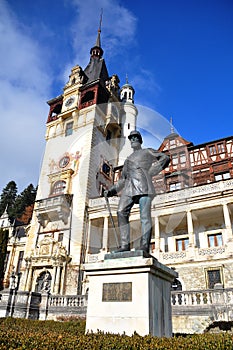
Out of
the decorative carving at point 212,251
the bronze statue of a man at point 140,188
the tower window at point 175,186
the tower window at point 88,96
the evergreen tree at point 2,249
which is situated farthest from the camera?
the tower window at point 88,96

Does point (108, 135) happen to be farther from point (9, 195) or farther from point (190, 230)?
point (9, 195)

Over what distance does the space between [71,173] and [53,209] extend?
13.8 ft

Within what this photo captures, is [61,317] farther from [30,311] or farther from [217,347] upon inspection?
[217,347]

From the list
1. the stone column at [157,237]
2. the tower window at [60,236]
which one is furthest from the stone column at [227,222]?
the tower window at [60,236]

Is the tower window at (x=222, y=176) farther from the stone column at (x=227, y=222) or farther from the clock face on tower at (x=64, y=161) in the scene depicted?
the clock face on tower at (x=64, y=161)

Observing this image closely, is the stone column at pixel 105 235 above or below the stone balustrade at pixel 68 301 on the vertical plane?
above

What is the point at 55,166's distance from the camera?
30344 mm

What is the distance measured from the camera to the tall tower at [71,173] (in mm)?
23906

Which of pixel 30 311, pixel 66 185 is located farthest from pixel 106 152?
pixel 30 311

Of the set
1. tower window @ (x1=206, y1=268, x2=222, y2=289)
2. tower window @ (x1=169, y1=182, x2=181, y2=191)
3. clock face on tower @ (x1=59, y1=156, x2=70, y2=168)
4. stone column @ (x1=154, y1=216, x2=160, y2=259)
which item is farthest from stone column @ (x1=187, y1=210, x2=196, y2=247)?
clock face on tower @ (x1=59, y1=156, x2=70, y2=168)

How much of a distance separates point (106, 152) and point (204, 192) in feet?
47.9

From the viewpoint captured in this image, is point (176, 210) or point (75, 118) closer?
point (176, 210)

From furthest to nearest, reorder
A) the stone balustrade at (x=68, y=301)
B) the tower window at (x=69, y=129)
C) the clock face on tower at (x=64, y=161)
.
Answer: the tower window at (x=69, y=129)
the clock face on tower at (x=64, y=161)
the stone balustrade at (x=68, y=301)

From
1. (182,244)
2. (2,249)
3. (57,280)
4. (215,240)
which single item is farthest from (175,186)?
(2,249)
